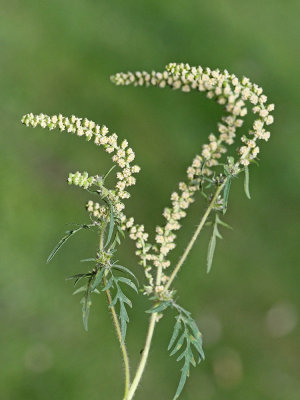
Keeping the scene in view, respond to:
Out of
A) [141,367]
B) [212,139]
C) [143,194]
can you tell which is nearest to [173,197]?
[212,139]

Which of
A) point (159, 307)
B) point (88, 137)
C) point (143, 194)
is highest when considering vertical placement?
point (143, 194)

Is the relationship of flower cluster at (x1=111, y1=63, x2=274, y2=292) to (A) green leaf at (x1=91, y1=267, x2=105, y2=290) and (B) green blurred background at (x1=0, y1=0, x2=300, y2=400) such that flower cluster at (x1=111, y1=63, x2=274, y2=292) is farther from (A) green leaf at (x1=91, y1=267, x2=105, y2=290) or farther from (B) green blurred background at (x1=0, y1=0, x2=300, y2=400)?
Answer: (B) green blurred background at (x1=0, y1=0, x2=300, y2=400)

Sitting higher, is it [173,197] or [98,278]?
[173,197]

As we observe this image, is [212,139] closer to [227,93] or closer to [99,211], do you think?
[227,93]

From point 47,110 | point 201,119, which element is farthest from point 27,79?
point 201,119

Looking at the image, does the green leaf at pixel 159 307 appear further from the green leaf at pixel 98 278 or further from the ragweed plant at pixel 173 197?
the green leaf at pixel 98 278

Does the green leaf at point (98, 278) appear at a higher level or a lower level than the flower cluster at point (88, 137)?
lower

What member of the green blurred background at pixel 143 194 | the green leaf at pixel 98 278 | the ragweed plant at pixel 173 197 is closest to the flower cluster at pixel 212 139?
the ragweed plant at pixel 173 197

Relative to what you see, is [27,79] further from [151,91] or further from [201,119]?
[201,119]
